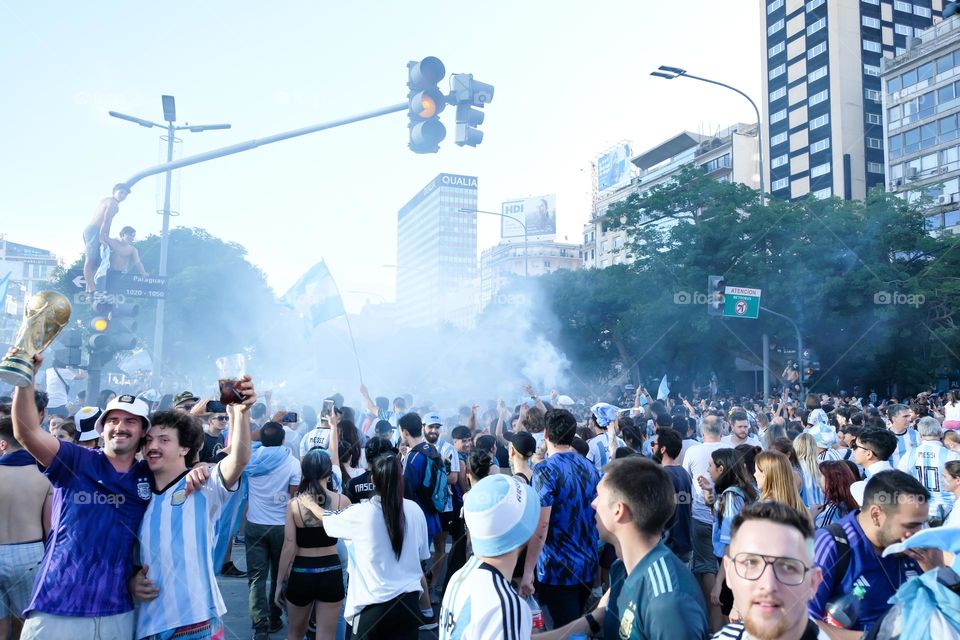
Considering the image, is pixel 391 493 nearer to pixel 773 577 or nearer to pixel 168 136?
pixel 773 577

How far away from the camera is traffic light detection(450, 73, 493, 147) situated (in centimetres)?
765

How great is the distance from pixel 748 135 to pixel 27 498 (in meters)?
78.8

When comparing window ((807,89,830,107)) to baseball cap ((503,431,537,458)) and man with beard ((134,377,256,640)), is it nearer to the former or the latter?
baseball cap ((503,431,537,458))

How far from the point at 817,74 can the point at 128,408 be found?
7178cm

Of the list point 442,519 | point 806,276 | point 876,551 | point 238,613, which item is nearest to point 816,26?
point 806,276

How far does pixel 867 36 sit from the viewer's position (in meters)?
64.2

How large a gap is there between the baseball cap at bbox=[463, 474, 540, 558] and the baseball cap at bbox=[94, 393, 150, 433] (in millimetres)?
1823

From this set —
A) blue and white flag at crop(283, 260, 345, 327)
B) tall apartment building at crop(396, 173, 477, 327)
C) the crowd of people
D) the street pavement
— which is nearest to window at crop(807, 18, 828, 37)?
tall apartment building at crop(396, 173, 477, 327)

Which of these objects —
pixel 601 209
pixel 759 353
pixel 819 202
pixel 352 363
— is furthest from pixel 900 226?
pixel 601 209

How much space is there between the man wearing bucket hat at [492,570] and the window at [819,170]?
67.0m

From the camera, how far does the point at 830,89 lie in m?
62.6

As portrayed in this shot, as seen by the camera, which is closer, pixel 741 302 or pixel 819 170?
pixel 741 302

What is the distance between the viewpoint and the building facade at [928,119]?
4903 cm

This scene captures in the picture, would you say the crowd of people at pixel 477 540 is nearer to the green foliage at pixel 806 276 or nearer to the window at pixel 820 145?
the green foliage at pixel 806 276
